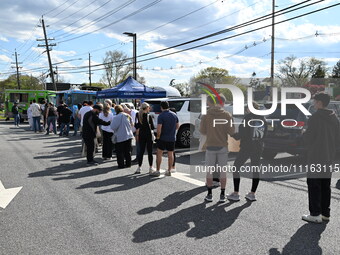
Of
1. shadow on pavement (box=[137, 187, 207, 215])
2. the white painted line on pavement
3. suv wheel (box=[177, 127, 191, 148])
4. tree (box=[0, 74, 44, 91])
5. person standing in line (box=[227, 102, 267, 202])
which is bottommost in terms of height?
shadow on pavement (box=[137, 187, 207, 215])

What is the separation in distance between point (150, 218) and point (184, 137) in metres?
8.11

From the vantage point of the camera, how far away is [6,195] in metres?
6.36

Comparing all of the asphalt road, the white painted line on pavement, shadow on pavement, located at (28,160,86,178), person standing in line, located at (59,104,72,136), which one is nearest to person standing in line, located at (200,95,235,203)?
the asphalt road

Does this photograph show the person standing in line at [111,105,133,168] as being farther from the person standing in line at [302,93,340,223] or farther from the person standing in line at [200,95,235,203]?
the person standing in line at [302,93,340,223]

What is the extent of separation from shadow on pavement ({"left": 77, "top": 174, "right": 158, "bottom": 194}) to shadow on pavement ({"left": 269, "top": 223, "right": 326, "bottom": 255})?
3567mm

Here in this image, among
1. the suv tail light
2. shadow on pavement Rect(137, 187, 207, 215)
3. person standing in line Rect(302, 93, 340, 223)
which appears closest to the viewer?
person standing in line Rect(302, 93, 340, 223)

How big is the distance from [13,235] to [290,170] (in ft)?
22.8

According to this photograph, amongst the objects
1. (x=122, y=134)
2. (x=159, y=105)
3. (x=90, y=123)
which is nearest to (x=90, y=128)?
(x=90, y=123)

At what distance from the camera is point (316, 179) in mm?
4957

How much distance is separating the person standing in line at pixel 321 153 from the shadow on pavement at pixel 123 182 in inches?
140

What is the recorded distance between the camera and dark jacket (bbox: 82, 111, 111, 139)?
378 inches

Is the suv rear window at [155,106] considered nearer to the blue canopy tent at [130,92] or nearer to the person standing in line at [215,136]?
the blue canopy tent at [130,92]

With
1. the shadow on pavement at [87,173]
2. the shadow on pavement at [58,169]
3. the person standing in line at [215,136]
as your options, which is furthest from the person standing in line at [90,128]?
the person standing in line at [215,136]

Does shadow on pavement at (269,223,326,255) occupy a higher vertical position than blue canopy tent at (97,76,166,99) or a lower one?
lower
